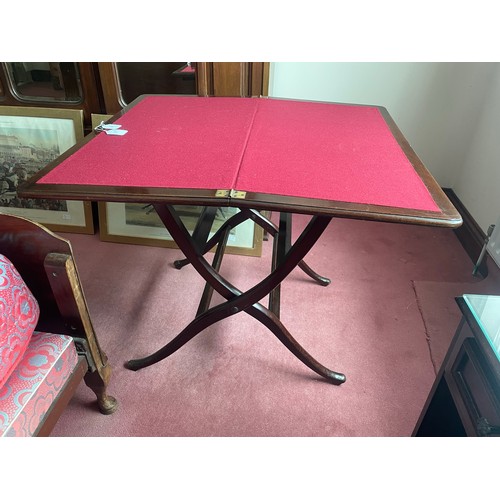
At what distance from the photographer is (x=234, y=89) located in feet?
7.03

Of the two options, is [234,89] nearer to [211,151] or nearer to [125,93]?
[125,93]

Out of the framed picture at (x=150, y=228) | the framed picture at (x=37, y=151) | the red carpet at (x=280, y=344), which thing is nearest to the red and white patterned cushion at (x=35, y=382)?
the red carpet at (x=280, y=344)

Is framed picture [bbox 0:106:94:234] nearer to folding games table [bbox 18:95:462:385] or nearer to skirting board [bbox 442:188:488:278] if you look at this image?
folding games table [bbox 18:95:462:385]

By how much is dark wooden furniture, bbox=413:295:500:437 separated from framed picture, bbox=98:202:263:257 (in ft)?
4.93

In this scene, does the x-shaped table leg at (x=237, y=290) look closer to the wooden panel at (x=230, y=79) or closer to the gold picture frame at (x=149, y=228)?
the gold picture frame at (x=149, y=228)

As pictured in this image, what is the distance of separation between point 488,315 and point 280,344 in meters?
1.07

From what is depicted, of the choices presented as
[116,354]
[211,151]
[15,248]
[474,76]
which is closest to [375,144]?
[211,151]

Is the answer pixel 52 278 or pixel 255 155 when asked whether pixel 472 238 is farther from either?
pixel 52 278

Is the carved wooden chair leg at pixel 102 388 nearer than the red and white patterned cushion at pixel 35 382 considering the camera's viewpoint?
No

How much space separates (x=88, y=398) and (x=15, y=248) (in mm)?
733

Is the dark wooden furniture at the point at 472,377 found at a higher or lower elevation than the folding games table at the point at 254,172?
lower

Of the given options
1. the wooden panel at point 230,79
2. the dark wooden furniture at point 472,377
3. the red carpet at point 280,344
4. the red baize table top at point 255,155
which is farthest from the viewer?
the wooden panel at point 230,79

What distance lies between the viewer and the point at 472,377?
0.89 m

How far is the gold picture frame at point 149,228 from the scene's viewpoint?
242cm
